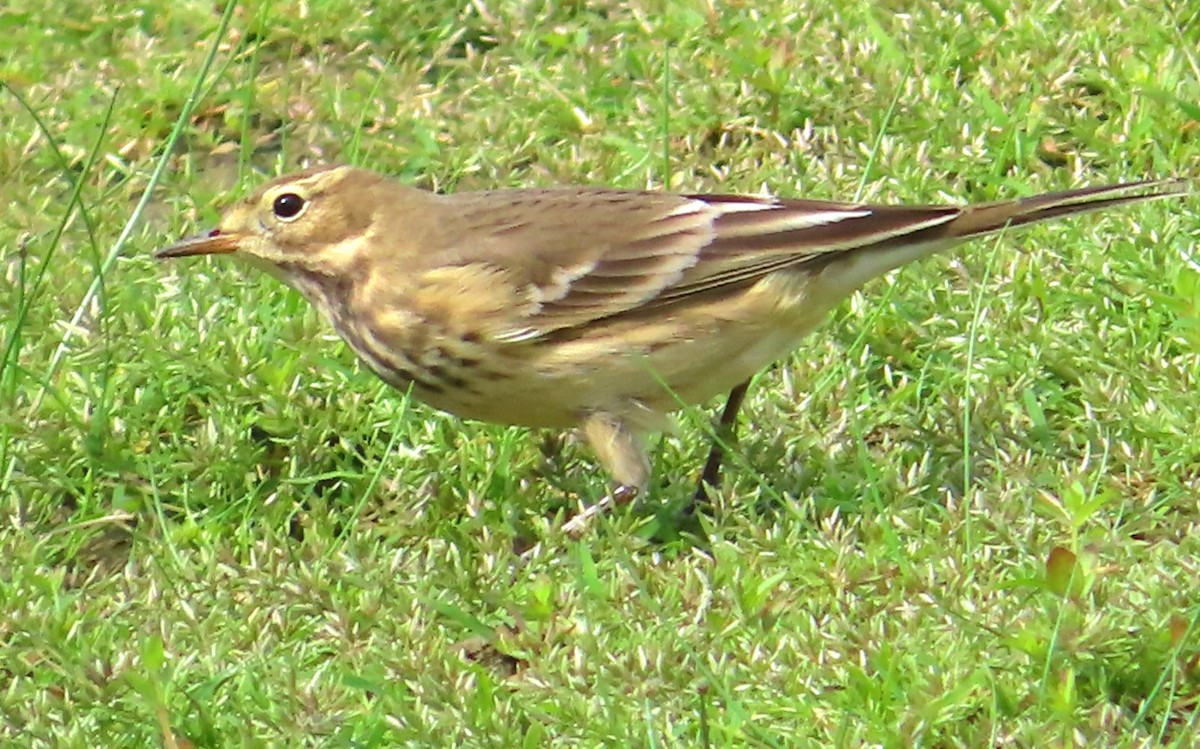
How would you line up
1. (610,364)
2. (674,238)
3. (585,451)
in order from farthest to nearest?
(585,451)
(674,238)
(610,364)

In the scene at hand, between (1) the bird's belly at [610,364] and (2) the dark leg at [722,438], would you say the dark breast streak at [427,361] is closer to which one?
(1) the bird's belly at [610,364]

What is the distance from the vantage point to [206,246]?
234 inches

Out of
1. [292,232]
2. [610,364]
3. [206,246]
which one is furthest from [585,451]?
[206,246]

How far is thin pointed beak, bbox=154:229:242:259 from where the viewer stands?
5.95m

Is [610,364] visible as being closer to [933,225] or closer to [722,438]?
[722,438]

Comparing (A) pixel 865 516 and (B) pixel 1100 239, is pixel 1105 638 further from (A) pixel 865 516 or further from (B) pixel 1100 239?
(B) pixel 1100 239

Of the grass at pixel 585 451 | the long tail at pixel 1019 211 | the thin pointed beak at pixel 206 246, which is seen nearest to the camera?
the grass at pixel 585 451

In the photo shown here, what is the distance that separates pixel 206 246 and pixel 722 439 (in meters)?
1.57

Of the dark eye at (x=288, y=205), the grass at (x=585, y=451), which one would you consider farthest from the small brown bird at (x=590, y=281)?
the grass at (x=585, y=451)

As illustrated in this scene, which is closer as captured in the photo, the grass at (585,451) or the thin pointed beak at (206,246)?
the grass at (585,451)

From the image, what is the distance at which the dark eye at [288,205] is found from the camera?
19.7 ft

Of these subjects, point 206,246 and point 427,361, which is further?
point 206,246

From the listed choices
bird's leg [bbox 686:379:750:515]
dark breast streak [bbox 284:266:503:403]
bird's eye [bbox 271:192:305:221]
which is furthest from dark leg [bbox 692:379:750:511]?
bird's eye [bbox 271:192:305:221]

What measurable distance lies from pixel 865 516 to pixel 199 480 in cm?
191
